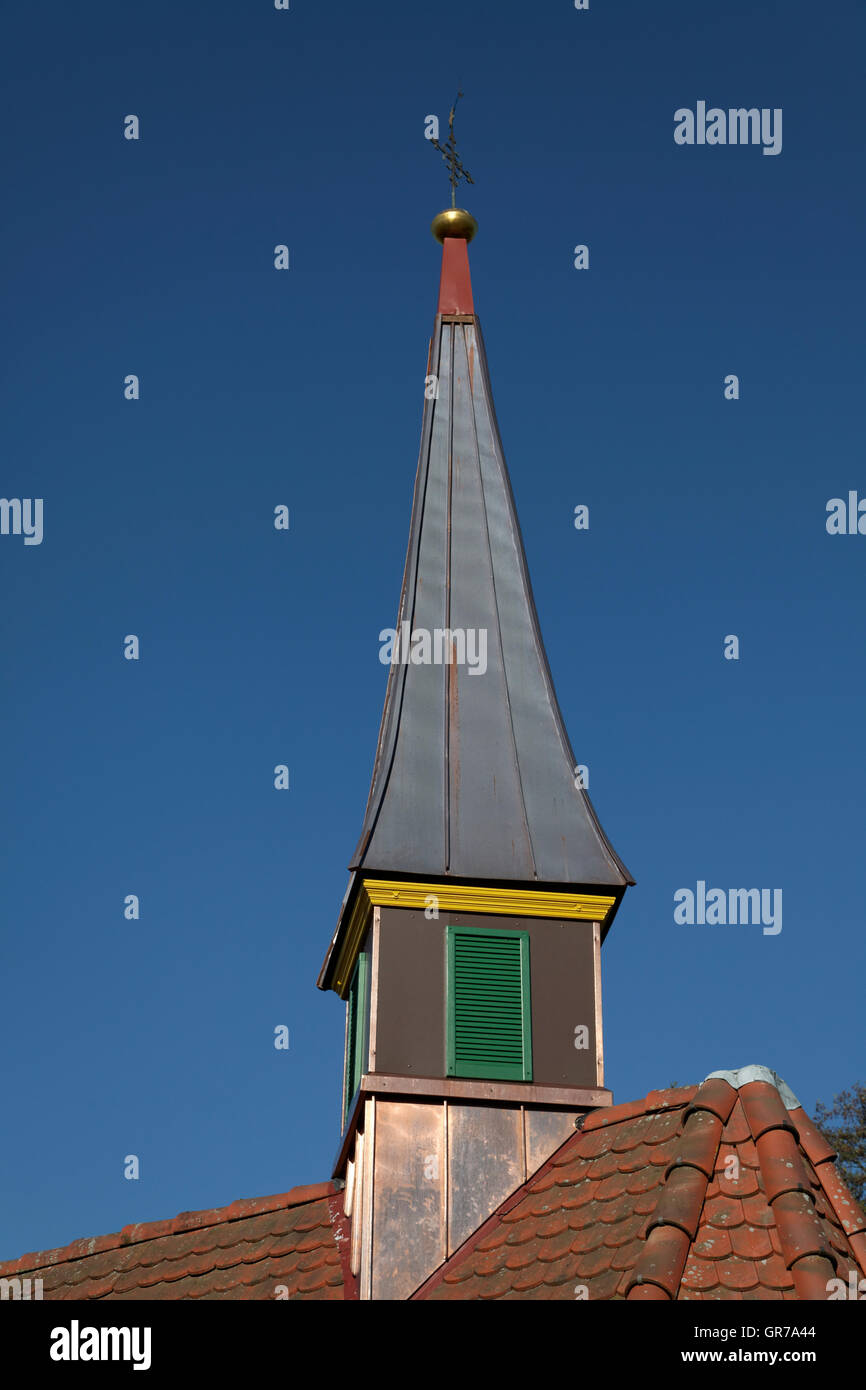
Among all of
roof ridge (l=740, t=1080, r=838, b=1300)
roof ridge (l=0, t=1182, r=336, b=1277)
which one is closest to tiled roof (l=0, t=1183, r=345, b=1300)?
roof ridge (l=0, t=1182, r=336, b=1277)

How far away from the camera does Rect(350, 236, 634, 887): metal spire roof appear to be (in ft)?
48.8

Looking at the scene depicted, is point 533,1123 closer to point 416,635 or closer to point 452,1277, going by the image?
point 452,1277

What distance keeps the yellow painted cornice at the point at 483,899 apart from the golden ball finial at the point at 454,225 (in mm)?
8588

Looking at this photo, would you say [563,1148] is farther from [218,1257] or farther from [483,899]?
[218,1257]

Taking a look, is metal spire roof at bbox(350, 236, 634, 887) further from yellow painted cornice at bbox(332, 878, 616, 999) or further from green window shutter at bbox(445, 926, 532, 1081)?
green window shutter at bbox(445, 926, 532, 1081)

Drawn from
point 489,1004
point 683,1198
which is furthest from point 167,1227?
Answer: point 683,1198

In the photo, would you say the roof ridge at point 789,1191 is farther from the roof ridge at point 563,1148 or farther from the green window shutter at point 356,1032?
the green window shutter at point 356,1032

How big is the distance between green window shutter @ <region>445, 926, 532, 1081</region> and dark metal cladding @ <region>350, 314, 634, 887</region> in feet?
1.91

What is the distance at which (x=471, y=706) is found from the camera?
1605 cm

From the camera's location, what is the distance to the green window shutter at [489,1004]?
544 inches

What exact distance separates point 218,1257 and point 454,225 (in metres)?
11.5

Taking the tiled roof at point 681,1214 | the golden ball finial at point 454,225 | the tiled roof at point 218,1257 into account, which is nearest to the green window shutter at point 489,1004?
the tiled roof at point 681,1214
